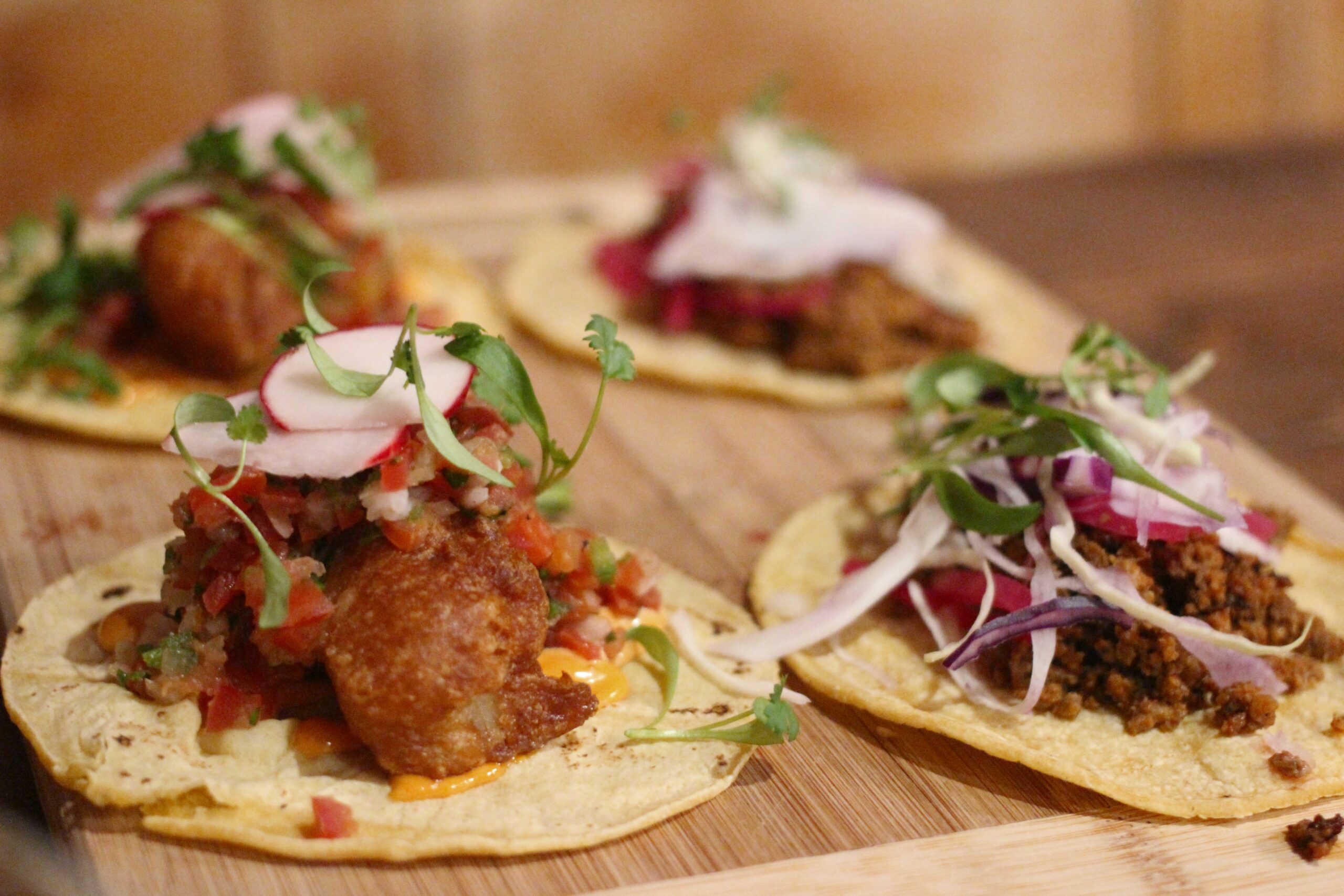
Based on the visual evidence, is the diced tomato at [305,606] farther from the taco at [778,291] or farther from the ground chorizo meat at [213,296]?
the taco at [778,291]

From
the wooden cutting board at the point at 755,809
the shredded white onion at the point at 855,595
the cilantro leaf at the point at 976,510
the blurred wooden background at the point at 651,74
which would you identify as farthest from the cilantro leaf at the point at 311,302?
the blurred wooden background at the point at 651,74

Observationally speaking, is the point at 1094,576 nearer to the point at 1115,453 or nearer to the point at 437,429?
the point at 1115,453

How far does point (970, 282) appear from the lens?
6152mm

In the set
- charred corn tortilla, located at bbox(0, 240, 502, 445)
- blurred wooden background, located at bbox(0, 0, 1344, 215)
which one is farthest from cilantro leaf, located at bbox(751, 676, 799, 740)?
blurred wooden background, located at bbox(0, 0, 1344, 215)

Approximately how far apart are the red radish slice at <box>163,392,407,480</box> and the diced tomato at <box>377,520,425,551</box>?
14 centimetres

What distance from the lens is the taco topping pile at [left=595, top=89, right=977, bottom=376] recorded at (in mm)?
5371

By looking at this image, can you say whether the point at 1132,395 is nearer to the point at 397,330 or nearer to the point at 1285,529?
the point at 1285,529

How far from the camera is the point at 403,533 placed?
10.1 ft

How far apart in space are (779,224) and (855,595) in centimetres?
218

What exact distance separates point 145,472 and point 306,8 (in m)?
4.03

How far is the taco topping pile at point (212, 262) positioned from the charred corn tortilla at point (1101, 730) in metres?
2.11

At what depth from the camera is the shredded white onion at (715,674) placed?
11.4ft

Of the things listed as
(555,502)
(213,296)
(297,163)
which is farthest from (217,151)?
(555,502)

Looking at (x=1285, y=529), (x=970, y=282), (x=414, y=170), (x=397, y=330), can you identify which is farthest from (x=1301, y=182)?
(x=397, y=330)
